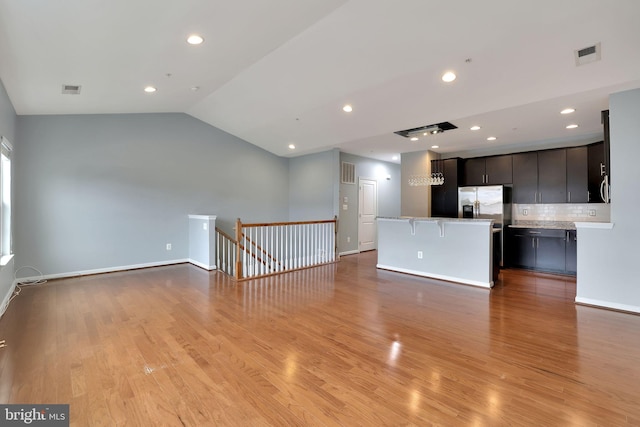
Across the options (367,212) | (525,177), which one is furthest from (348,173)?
(525,177)

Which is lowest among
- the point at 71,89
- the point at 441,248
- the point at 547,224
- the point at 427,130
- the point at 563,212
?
the point at 441,248

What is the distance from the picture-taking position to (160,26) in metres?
2.85

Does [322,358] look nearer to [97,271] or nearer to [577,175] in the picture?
[97,271]

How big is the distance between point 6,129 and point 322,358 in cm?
488

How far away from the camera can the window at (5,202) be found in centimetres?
380

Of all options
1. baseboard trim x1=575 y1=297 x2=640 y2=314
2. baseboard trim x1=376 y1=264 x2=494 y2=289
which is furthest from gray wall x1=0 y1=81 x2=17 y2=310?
baseboard trim x1=575 y1=297 x2=640 y2=314

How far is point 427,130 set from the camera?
522 centimetres

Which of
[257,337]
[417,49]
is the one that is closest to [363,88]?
[417,49]

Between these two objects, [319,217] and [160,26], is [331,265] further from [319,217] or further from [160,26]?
[160,26]

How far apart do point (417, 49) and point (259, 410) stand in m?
3.63

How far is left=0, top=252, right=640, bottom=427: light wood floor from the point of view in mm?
1826

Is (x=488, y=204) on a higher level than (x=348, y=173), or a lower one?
lower

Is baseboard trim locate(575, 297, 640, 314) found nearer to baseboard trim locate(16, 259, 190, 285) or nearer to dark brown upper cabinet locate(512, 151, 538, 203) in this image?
dark brown upper cabinet locate(512, 151, 538, 203)

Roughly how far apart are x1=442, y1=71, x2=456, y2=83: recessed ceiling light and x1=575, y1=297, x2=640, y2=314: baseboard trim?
3240 mm
